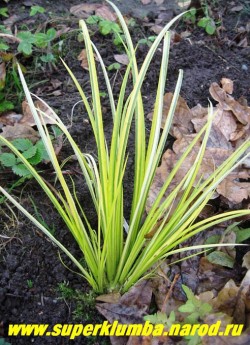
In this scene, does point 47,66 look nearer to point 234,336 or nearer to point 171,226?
point 171,226

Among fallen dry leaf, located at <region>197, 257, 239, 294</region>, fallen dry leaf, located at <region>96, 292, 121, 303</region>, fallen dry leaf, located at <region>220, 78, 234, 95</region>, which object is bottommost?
fallen dry leaf, located at <region>96, 292, 121, 303</region>

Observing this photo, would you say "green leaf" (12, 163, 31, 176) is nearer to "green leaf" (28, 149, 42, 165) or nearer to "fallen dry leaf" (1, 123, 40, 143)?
"green leaf" (28, 149, 42, 165)

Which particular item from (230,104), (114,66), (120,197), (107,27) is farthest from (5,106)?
(230,104)

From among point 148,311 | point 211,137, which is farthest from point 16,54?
point 148,311

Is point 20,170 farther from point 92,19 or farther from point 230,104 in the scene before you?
point 92,19

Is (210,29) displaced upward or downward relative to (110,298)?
upward

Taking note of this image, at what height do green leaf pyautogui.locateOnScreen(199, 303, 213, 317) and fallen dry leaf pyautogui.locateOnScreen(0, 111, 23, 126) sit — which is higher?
green leaf pyautogui.locateOnScreen(199, 303, 213, 317)

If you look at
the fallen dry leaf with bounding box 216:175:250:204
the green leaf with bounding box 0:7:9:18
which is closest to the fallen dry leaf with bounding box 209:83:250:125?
the fallen dry leaf with bounding box 216:175:250:204

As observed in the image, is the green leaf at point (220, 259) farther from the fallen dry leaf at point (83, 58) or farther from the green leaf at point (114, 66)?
the fallen dry leaf at point (83, 58)
